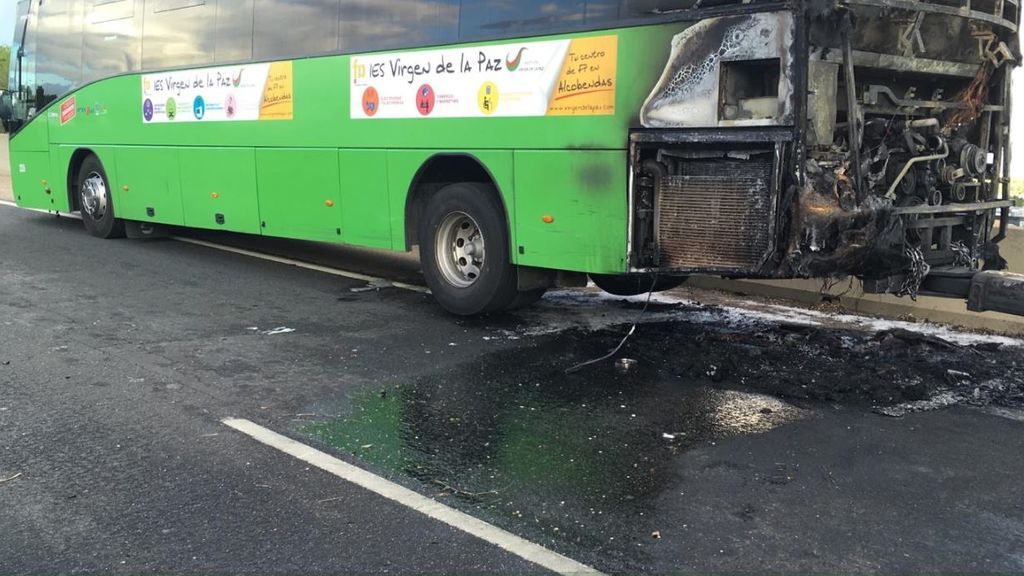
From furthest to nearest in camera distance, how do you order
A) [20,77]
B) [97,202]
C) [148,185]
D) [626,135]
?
[20,77]
[97,202]
[148,185]
[626,135]

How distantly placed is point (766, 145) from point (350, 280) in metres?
5.56

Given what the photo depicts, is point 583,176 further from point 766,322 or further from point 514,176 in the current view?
point 766,322

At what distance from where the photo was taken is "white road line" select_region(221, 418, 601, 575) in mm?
3545

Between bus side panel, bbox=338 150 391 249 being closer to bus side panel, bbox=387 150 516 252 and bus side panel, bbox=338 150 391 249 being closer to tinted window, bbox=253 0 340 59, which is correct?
bus side panel, bbox=387 150 516 252

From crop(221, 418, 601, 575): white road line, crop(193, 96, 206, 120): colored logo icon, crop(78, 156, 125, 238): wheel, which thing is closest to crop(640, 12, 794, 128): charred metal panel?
crop(221, 418, 601, 575): white road line

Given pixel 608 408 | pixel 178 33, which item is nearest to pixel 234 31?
pixel 178 33

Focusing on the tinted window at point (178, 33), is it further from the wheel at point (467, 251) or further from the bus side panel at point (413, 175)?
the wheel at point (467, 251)

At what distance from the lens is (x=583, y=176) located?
22.4 feet

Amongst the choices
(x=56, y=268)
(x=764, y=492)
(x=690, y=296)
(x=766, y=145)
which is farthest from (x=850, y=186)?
(x=56, y=268)

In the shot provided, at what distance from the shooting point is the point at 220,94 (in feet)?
Answer: 34.7

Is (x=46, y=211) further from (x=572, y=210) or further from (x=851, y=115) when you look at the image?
(x=851, y=115)

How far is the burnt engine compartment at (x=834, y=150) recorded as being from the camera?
18.8 ft

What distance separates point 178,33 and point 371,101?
160 inches

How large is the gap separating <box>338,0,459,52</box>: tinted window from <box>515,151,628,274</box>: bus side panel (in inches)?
59.0
